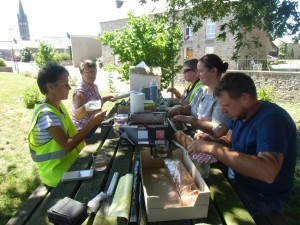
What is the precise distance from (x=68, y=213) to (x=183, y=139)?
1.19 metres

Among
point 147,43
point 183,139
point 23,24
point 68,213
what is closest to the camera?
point 68,213

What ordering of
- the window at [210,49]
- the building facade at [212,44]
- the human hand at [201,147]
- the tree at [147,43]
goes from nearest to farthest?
the human hand at [201,147] < the tree at [147,43] < the building facade at [212,44] < the window at [210,49]

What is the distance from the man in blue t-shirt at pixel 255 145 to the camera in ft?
4.69

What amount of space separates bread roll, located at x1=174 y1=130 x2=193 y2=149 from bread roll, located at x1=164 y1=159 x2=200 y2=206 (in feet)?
1.17

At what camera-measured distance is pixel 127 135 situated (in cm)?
231

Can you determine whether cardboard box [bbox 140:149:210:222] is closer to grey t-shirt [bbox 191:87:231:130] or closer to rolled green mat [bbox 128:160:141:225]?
rolled green mat [bbox 128:160:141:225]

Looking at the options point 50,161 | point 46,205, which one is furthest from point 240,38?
point 46,205

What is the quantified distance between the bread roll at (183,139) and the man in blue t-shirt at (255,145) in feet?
1.20

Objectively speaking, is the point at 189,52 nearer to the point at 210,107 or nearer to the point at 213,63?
the point at 213,63

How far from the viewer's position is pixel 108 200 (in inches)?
55.7

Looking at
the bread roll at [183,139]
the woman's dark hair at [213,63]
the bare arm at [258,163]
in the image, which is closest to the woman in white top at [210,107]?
the woman's dark hair at [213,63]

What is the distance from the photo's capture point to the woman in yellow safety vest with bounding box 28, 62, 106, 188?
6.61 ft

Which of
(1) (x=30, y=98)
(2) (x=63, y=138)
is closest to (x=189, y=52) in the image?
(1) (x=30, y=98)

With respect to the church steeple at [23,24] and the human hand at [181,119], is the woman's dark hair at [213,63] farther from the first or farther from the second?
the church steeple at [23,24]
